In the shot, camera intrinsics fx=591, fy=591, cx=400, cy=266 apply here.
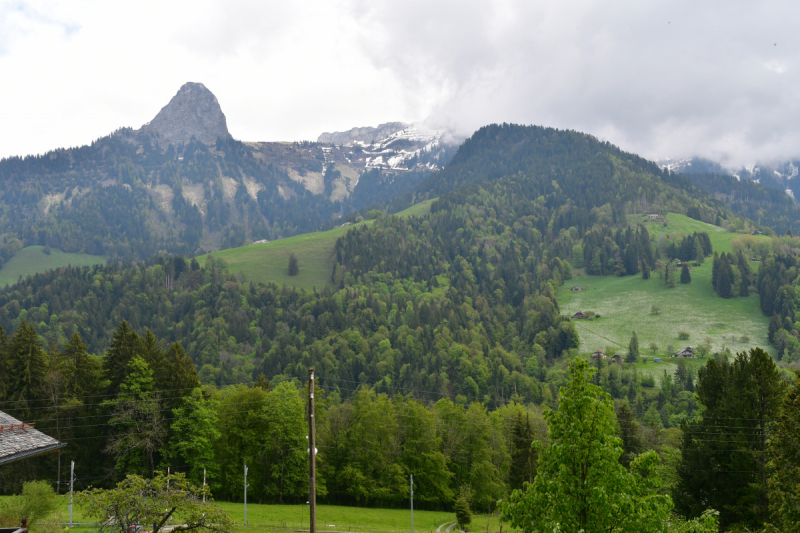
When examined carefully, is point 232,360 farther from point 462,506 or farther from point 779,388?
point 779,388

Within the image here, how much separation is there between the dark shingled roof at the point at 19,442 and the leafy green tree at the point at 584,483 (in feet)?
59.0

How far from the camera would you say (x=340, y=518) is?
67062mm

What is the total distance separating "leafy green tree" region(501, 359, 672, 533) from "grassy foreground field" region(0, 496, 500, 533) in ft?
140

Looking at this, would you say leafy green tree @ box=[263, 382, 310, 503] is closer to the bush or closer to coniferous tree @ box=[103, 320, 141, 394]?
coniferous tree @ box=[103, 320, 141, 394]

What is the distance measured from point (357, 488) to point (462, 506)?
54.3 feet

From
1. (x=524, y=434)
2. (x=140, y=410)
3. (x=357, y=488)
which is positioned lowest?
(x=357, y=488)

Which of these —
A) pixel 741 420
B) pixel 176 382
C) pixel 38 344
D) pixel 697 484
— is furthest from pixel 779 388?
pixel 38 344

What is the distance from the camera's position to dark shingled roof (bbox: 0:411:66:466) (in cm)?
2203

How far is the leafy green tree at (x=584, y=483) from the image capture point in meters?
17.3

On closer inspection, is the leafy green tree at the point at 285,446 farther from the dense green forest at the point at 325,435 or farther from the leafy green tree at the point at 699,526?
the leafy green tree at the point at 699,526

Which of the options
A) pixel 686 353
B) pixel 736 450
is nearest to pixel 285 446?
pixel 736 450

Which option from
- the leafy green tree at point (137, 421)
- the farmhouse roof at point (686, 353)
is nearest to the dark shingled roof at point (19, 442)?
the leafy green tree at point (137, 421)

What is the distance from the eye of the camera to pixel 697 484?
50.1 m

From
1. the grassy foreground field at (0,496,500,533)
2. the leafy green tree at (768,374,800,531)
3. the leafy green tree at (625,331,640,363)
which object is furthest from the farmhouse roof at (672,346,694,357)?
the leafy green tree at (768,374,800,531)
